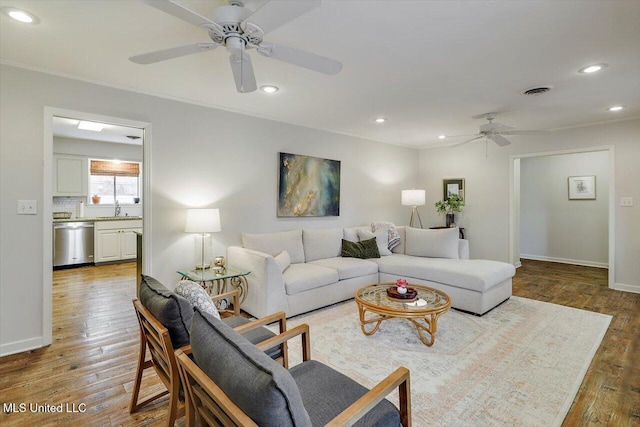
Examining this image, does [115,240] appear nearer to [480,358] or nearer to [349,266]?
[349,266]

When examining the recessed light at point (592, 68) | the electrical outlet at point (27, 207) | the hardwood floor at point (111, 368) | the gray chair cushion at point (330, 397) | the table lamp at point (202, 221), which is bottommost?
the hardwood floor at point (111, 368)

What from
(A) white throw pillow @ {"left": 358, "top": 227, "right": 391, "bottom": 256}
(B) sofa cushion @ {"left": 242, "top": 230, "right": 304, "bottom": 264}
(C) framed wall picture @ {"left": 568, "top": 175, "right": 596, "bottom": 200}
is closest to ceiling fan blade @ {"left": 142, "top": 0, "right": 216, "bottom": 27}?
(B) sofa cushion @ {"left": 242, "top": 230, "right": 304, "bottom": 264}

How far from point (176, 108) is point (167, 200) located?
3.37 feet

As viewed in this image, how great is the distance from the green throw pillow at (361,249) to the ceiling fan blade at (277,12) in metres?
3.29

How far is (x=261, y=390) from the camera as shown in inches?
33.2

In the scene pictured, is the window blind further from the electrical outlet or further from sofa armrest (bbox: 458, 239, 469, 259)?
sofa armrest (bbox: 458, 239, 469, 259)

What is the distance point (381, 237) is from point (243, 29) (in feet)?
12.0

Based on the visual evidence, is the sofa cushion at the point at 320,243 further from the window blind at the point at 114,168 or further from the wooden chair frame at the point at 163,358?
the window blind at the point at 114,168

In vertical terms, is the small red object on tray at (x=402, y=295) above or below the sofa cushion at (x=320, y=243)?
below

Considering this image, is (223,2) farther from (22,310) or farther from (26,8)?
(22,310)

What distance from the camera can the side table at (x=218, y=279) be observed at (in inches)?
123

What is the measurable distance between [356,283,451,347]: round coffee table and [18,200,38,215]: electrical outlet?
2973 millimetres

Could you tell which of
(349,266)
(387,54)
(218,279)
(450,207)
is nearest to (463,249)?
(450,207)

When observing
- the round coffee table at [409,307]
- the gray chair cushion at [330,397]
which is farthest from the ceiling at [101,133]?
the gray chair cushion at [330,397]
